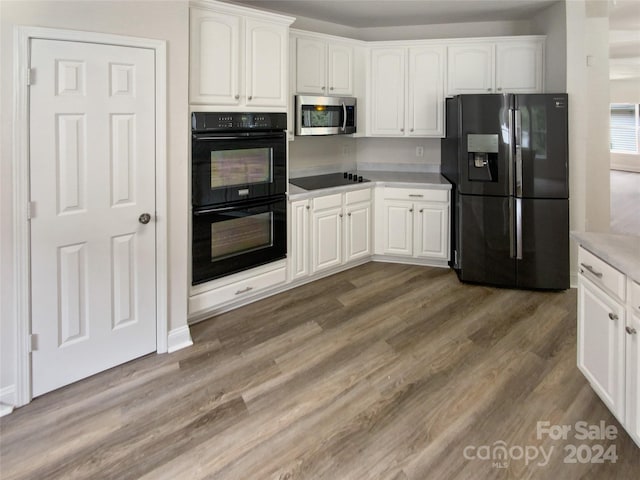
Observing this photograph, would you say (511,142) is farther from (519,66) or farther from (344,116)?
(344,116)

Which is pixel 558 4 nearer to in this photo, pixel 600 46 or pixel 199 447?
pixel 600 46

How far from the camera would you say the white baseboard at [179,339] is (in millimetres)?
2797

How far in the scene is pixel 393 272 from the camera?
4359mm

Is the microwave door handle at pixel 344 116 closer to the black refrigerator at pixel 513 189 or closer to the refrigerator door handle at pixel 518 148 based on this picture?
the black refrigerator at pixel 513 189

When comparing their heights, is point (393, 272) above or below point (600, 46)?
below

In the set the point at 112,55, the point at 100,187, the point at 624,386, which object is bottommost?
the point at 624,386

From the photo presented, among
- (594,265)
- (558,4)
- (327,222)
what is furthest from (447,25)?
(594,265)

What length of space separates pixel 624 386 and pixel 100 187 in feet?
9.15

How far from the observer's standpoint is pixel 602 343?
6.55ft

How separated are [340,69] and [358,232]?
168 centimetres

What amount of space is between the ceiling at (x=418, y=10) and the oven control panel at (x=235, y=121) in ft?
4.55

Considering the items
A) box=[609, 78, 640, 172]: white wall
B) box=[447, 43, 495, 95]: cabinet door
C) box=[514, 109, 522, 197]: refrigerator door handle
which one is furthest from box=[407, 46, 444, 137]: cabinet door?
box=[609, 78, 640, 172]: white wall

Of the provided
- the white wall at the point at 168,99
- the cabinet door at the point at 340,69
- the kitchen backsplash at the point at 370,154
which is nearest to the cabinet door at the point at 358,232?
the kitchen backsplash at the point at 370,154

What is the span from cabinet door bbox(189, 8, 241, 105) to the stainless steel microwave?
34.2 inches
